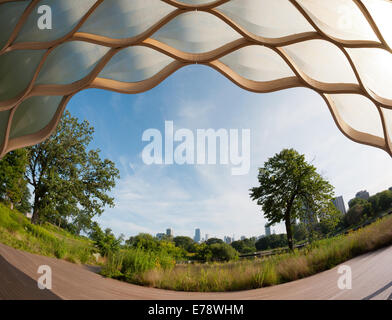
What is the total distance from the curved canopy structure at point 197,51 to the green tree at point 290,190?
17711 millimetres

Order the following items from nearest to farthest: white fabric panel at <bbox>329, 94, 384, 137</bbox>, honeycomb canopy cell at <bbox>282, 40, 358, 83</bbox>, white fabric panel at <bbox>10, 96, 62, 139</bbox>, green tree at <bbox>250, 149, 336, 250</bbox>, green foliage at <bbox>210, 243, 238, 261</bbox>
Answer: honeycomb canopy cell at <bbox>282, 40, 358, 83</bbox> → white fabric panel at <bbox>329, 94, 384, 137</bbox> → white fabric panel at <bbox>10, 96, 62, 139</bbox> → green tree at <bbox>250, 149, 336, 250</bbox> → green foliage at <bbox>210, 243, 238, 261</bbox>

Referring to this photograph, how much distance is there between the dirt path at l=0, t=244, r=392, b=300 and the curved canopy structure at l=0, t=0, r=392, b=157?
4240 mm

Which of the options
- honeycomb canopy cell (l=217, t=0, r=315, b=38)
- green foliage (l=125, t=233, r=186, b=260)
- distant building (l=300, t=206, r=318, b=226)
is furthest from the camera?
distant building (l=300, t=206, r=318, b=226)

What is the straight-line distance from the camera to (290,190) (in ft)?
84.6

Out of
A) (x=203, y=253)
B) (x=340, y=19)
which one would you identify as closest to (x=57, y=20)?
(x=340, y=19)

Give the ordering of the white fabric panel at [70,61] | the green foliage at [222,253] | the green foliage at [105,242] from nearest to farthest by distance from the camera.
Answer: the white fabric panel at [70,61]
the green foliage at [105,242]
the green foliage at [222,253]

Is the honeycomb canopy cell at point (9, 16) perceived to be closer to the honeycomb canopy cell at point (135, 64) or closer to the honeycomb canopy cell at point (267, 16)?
the honeycomb canopy cell at point (135, 64)

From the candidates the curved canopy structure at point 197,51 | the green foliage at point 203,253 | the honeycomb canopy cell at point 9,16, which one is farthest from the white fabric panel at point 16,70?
the green foliage at point 203,253

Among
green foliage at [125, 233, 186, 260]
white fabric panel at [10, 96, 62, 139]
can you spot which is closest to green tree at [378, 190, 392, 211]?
green foliage at [125, 233, 186, 260]

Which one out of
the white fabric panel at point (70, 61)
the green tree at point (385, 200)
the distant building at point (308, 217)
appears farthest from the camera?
the green tree at point (385, 200)

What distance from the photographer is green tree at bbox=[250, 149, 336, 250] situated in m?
24.5

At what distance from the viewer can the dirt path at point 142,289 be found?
6.19 metres

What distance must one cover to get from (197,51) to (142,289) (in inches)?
345

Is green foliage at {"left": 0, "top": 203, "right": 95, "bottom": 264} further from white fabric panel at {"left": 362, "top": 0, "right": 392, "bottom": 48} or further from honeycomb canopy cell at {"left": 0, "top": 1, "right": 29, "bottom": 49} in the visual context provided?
white fabric panel at {"left": 362, "top": 0, "right": 392, "bottom": 48}
